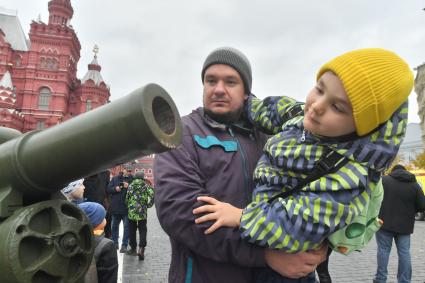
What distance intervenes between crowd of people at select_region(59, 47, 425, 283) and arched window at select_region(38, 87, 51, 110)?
48.8 m

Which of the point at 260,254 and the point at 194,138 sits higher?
the point at 194,138

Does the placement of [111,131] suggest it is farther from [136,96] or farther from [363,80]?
[363,80]

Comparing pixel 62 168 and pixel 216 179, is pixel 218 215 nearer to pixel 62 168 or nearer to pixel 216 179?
pixel 216 179

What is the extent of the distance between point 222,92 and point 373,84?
2.48 ft

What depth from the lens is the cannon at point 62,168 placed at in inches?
35.6

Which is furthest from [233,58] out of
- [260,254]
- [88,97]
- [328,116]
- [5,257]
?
[88,97]

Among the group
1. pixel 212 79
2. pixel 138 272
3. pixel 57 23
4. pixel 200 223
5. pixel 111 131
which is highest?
pixel 57 23

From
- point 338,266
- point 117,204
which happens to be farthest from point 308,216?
point 117,204

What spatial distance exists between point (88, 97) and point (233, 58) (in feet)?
167

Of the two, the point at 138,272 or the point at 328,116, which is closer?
the point at 328,116

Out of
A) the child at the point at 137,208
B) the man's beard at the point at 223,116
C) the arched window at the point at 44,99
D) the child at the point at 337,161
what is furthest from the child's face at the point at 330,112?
the arched window at the point at 44,99

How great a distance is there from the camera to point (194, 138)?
1709 millimetres

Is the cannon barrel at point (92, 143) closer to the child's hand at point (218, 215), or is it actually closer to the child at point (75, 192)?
the child's hand at point (218, 215)

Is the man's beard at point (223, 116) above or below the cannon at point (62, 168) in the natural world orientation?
above
